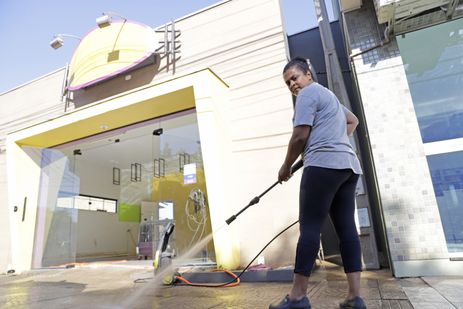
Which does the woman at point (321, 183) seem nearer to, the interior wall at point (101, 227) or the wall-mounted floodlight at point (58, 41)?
the wall-mounted floodlight at point (58, 41)

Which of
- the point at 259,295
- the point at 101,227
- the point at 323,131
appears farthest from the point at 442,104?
the point at 101,227

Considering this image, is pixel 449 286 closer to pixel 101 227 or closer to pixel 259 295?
pixel 259 295

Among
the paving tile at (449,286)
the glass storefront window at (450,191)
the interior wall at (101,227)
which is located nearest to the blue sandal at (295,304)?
the paving tile at (449,286)

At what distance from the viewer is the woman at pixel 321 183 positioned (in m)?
1.37

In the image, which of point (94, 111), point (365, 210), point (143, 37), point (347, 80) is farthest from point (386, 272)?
point (143, 37)

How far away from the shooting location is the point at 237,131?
12.8 ft

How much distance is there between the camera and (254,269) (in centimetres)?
292

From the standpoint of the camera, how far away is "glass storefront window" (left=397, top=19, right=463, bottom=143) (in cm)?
270

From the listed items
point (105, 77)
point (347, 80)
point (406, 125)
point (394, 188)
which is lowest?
point (394, 188)

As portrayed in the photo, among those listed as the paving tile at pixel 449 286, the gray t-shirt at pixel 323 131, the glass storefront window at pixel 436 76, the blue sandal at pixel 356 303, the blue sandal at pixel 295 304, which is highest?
the glass storefront window at pixel 436 76

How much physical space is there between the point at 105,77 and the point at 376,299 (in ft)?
16.1

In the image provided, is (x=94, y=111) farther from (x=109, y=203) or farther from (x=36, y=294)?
(x=109, y=203)

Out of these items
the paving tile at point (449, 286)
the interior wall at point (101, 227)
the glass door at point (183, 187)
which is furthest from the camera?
the interior wall at point (101, 227)

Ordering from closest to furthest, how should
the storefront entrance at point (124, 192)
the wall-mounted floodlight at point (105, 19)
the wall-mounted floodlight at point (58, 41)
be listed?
the storefront entrance at point (124, 192)
the wall-mounted floodlight at point (105, 19)
the wall-mounted floodlight at point (58, 41)
